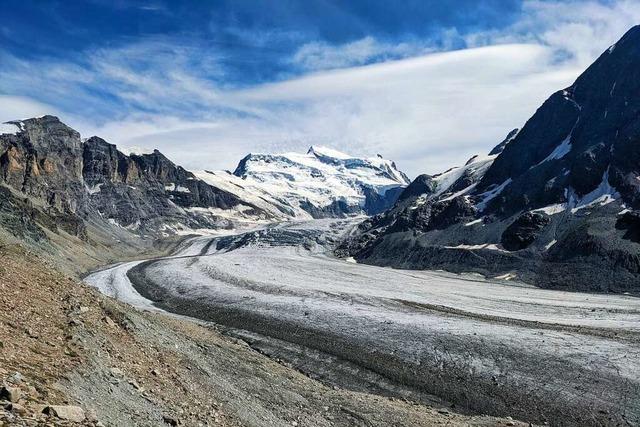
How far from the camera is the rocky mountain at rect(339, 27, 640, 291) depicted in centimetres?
8738

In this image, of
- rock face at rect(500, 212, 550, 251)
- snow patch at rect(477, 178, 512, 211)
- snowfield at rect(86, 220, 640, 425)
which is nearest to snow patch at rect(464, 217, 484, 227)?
snow patch at rect(477, 178, 512, 211)

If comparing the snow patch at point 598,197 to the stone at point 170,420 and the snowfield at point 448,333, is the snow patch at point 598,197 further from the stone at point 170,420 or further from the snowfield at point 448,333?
the stone at point 170,420

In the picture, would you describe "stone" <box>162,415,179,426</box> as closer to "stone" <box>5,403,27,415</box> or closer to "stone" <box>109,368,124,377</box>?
"stone" <box>109,368,124,377</box>

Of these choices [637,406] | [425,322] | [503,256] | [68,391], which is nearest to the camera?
[68,391]

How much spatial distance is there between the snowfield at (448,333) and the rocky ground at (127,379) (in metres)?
4.91

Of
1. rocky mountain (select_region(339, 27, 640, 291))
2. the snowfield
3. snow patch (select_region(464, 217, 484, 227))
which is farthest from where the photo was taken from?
snow patch (select_region(464, 217, 484, 227))

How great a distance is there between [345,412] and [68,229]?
135343mm

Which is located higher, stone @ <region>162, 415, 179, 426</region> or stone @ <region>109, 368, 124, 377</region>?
stone @ <region>109, 368, 124, 377</region>

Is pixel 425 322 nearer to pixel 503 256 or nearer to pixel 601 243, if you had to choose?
pixel 601 243

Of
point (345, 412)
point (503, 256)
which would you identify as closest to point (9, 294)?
point (345, 412)

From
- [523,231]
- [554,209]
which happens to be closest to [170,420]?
[523,231]

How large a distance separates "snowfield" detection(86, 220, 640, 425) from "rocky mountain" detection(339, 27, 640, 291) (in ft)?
47.8

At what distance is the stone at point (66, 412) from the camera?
1071 cm

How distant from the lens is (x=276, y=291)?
63875mm
